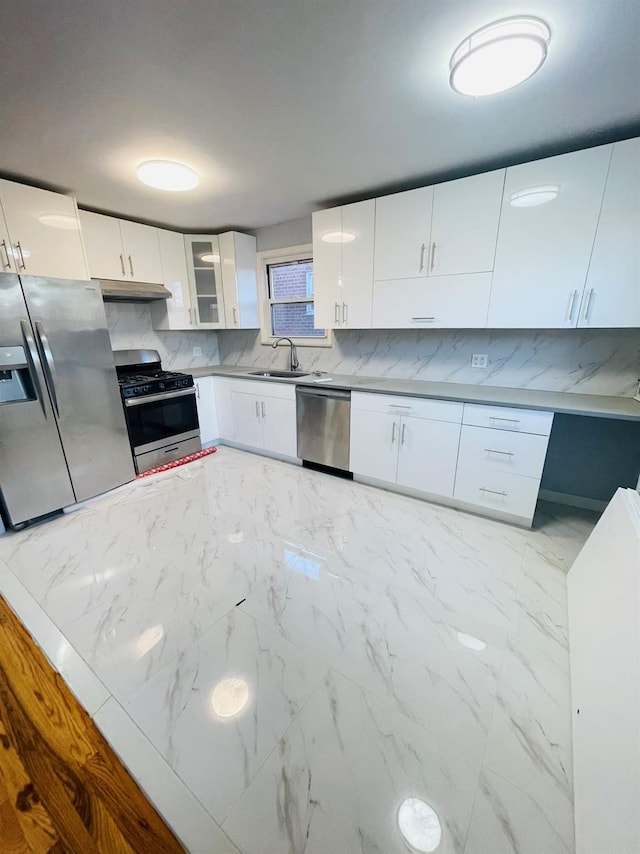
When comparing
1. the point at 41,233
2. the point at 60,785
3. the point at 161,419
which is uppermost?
the point at 41,233

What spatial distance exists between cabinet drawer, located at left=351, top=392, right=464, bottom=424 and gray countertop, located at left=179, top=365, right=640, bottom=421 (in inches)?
2.0

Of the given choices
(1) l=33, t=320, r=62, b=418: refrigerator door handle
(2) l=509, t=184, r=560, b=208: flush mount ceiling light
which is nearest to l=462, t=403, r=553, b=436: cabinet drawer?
(2) l=509, t=184, r=560, b=208: flush mount ceiling light

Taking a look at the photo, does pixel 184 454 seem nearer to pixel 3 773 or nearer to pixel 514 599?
pixel 3 773

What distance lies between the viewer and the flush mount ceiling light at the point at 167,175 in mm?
2061

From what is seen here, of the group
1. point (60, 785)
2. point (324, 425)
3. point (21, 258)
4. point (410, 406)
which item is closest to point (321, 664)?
point (60, 785)

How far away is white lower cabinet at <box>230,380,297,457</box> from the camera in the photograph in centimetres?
324

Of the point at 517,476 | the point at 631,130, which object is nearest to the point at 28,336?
the point at 517,476

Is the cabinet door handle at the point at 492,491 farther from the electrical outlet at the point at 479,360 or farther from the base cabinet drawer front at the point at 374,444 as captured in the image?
the electrical outlet at the point at 479,360

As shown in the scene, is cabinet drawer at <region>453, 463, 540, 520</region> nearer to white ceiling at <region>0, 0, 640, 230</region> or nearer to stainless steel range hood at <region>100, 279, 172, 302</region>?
white ceiling at <region>0, 0, 640, 230</region>

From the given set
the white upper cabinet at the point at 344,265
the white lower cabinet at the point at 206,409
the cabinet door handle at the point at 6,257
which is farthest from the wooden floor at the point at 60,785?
the white upper cabinet at the point at 344,265

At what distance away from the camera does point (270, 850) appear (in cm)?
89

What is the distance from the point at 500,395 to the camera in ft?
7.64

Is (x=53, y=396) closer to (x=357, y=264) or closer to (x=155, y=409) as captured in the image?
(x=155, y=409)

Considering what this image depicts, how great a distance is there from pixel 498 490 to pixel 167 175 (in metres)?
3.07
